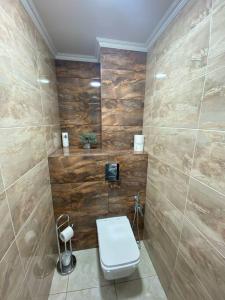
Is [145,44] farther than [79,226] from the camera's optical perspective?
No

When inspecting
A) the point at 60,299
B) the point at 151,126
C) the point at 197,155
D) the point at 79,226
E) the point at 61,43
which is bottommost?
the point at 60,299

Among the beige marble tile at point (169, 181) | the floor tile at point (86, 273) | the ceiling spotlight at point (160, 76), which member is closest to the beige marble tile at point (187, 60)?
the ceiling spotlight at point (160, 76)

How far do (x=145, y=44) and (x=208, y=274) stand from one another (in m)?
1.99

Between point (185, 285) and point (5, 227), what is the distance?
1244 millimetres

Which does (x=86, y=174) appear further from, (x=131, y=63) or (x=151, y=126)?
(x=131, y=63)

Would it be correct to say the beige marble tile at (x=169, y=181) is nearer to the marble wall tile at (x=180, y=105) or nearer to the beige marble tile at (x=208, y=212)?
the beige marble tile at (x=208, y=212)

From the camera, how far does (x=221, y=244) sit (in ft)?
2.30

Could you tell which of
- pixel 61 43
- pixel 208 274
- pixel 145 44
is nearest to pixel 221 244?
pixel 208 274

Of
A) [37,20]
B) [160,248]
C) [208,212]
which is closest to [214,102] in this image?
[208,212]

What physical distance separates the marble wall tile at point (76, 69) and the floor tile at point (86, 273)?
7.32 ft

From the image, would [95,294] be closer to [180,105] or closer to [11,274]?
[11,274]

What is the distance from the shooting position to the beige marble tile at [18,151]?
0.72 m

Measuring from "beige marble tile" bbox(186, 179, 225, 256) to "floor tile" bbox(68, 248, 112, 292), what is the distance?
1.16m

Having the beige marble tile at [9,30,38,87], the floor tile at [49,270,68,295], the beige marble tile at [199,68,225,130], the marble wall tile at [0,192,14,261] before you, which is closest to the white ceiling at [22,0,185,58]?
the beige marble tile at [9,30,38,87]
